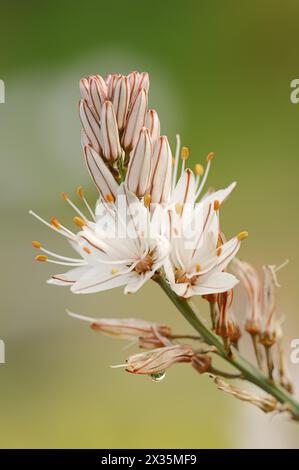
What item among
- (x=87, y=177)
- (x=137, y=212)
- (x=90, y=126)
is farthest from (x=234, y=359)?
(x=87, y=177)

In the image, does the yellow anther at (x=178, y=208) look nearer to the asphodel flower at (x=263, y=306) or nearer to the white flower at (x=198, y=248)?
the white flower at (x=198, y=248)

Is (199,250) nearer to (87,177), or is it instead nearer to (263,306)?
(263,306)

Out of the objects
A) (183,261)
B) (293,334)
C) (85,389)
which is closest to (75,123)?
(85,389)

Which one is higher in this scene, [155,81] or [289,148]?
[155,81]

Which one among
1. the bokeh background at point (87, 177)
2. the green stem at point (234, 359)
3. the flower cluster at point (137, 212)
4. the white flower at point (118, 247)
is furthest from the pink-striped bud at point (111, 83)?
the bokeh background at point (87, 177)
